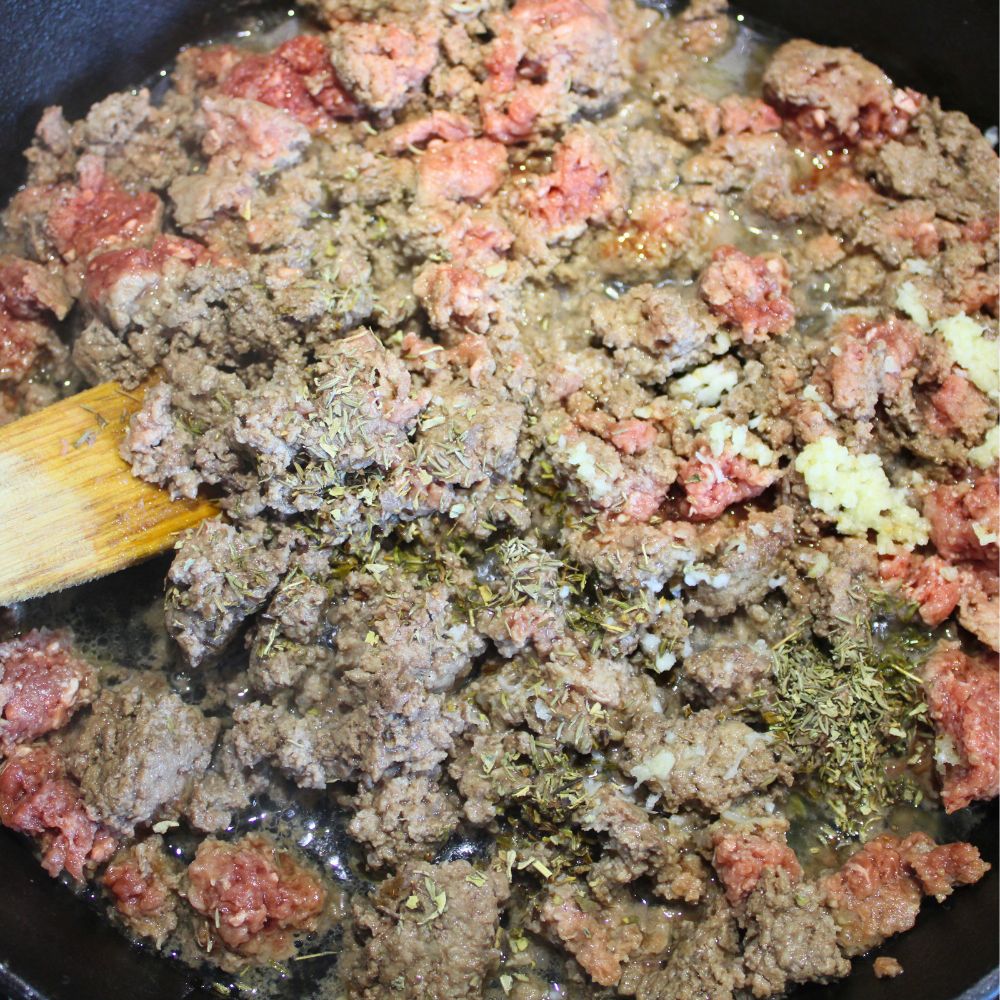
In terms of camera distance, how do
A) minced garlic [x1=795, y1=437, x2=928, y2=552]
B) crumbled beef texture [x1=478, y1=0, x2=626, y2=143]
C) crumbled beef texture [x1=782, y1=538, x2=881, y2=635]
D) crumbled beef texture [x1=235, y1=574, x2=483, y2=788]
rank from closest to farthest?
crumbled beef texture [x1=235, y1=574, x2=483, y2=788], crumbled beef texture [x1=782, y1=538, x2=881, y2=635], minced garlic [x1=795, y1=437, x2=928, y2=552], crumbled beef texture [x1=478, y1=0, x2=626, y2=143]

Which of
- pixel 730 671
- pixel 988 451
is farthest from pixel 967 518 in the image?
pixel 730 671

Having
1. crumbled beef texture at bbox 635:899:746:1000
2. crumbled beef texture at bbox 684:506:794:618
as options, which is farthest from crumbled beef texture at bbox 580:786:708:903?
crumbled beef texture at bbox 684:506:794:618

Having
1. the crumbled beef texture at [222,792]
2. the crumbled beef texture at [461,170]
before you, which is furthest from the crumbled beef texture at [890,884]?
the crumbled beef texture at [461,170]

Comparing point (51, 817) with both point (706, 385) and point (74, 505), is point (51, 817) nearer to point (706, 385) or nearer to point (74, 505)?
point (74, 505)

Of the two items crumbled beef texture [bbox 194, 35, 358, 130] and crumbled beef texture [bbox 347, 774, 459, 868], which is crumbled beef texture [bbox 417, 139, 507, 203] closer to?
crumbled beef texture [bbox 194, 35, 358, 130]

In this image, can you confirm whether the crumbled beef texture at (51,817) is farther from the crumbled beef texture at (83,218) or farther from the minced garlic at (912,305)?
the minced garlic at (912,305)
